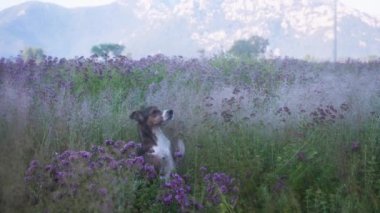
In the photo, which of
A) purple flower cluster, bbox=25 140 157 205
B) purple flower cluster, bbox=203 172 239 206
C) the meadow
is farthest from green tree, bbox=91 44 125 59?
purple flower cluster, bbox=203 172 239 206

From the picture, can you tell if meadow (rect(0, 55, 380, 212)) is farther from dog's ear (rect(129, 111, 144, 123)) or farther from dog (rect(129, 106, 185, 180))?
dog's ear (rect(129, 111, 144, 123))

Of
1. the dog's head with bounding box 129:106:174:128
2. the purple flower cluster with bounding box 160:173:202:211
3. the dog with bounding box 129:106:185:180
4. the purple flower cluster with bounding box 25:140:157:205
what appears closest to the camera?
the purple flower cluster with bounding box 25:140:157:205

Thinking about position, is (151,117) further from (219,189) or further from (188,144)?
(219,189)

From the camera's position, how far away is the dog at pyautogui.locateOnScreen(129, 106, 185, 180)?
17.1ft

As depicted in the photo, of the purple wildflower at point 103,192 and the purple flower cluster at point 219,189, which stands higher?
the purple wildflower at point 103,192

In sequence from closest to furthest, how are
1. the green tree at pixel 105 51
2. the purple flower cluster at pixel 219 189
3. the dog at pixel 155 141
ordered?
the purple flower cluster at pixel 219 189 < the dog at pixel 155 141 < the green tree at pixel 105 51

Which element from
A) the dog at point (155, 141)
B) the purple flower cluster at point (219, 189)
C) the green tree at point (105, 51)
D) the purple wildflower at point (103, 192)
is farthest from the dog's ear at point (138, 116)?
the green tree at point (105, 51)

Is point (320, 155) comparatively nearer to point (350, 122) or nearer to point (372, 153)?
point (372, 153)

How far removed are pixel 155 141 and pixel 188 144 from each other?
0.48 meters

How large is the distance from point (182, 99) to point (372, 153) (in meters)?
2.70

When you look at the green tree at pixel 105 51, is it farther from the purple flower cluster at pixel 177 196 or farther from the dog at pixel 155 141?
the purple flower cluster at pixel 177 196

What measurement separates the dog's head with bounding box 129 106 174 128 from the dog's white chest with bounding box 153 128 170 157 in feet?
0.39

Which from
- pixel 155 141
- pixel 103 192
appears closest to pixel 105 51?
pixel 155 141

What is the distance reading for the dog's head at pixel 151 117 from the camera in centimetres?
534
